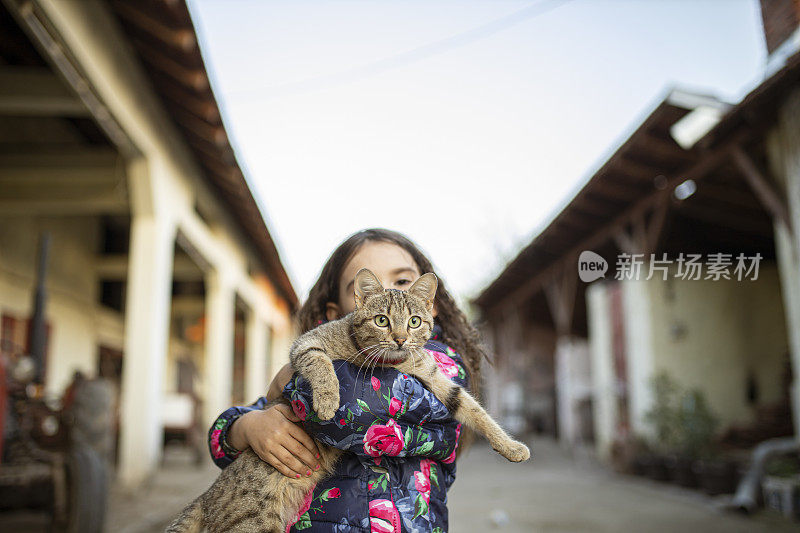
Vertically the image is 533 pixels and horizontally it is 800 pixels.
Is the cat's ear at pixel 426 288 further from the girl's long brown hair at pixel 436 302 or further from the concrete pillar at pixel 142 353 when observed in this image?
the concrete pillar at pixel 142 353

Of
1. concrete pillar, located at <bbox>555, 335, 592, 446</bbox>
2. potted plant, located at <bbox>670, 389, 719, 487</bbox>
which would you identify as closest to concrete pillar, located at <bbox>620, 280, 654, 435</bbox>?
potted plant, located at <bbox>670, 389, 719, 487</bbox>

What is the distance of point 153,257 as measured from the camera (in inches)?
322

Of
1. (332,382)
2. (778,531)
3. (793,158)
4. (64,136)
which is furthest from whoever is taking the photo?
(64,136)

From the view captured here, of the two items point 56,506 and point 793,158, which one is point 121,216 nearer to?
point 56,506

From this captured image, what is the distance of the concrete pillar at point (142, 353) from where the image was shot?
773cm

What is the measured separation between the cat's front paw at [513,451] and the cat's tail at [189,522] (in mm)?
1117

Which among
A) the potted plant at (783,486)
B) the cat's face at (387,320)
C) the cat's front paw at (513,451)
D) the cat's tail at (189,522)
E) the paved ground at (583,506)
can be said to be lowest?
the paved ground at (583,506)

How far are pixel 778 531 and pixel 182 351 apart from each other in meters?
17.1

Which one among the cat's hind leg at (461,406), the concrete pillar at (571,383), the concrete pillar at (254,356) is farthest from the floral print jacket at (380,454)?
the concrete pillar at (254,356)

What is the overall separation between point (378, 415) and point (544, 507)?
6.44m

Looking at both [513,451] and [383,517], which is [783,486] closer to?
[513,451]

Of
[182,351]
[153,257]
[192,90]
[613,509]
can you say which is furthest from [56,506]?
[182,351]

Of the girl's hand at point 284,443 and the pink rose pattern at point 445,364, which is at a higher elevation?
the pink rose pattern at point 445,364

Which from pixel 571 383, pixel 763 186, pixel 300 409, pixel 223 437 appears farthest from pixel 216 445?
pixel 571 383
